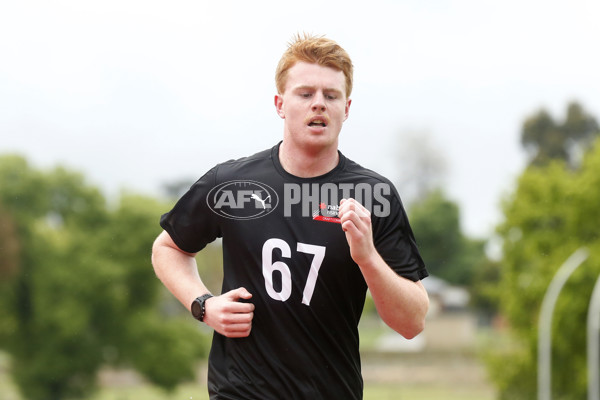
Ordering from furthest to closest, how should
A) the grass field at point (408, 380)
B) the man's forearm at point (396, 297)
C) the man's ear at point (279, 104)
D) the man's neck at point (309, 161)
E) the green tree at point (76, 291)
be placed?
the grass field at point (408, 380) < the green tree at point (76, 291) < the man's ear at point (279, 104) < the man's neck at point (309, 161) < the man's forearm at point (396, 297)

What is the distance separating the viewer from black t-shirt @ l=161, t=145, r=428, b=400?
4.47 metres

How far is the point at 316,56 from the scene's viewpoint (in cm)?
455

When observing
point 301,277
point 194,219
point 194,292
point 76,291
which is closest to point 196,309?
point 194,292

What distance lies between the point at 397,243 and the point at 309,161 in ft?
1.96

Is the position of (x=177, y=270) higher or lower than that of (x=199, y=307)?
higher

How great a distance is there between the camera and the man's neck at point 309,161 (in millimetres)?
4617

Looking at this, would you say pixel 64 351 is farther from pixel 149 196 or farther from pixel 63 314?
pixel 149 196

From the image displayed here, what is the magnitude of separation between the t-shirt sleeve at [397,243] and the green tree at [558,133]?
90.5m

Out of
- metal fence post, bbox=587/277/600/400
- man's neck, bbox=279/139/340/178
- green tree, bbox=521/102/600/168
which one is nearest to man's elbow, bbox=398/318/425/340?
man's neck, bbox=279/139/340/178

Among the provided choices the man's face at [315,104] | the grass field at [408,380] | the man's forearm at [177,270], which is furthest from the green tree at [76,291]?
the man's face at [315,104]

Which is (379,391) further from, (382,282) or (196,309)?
(382,282)

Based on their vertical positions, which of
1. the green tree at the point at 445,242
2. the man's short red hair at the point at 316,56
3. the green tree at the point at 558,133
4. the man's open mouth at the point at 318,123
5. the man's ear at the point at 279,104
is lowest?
the man's open mouth at the point at 318,123

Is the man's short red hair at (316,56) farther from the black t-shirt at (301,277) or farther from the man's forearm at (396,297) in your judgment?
the man's forearm at (396,297)

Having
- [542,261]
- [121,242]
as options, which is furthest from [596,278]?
[121,242]
